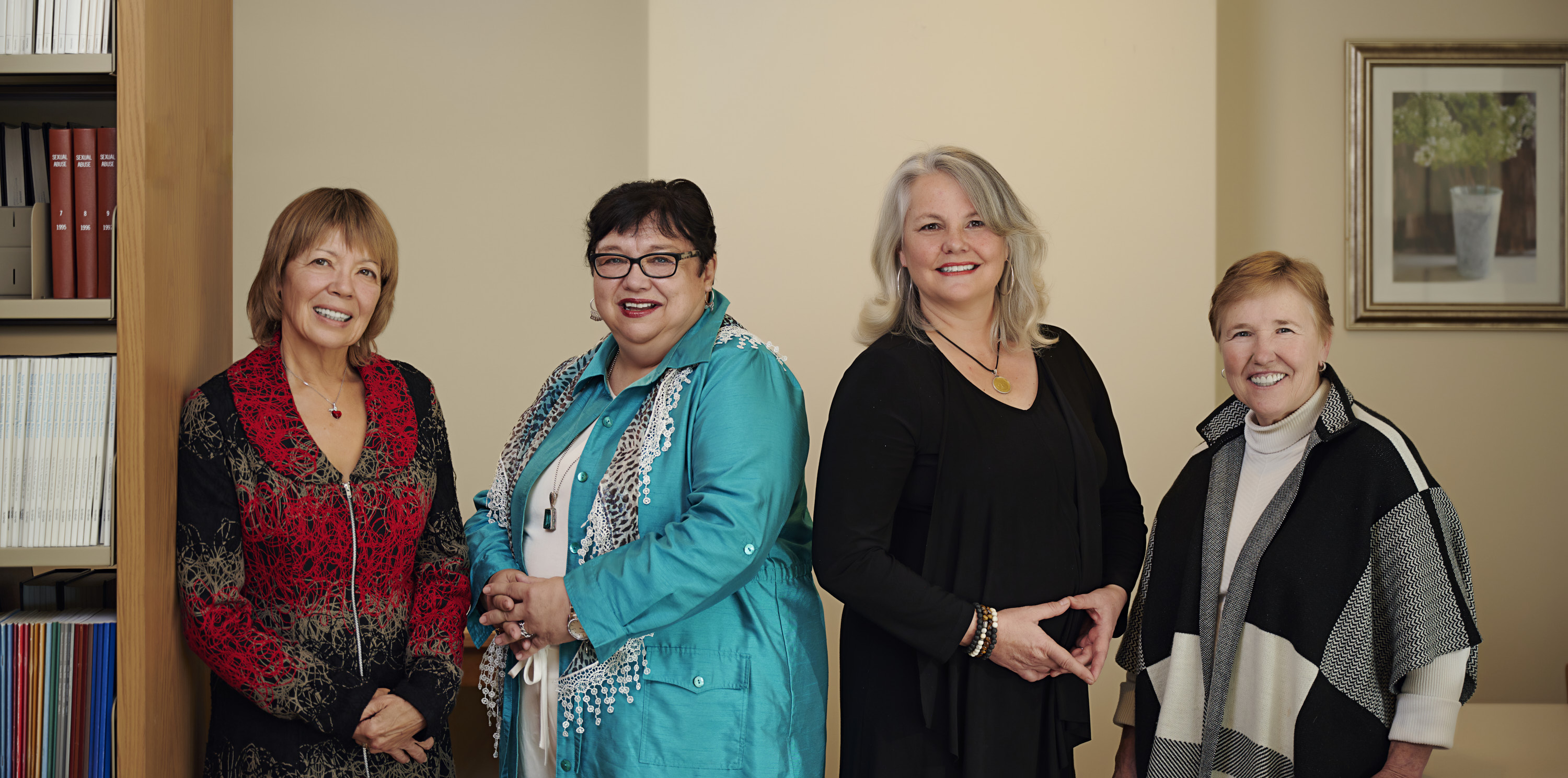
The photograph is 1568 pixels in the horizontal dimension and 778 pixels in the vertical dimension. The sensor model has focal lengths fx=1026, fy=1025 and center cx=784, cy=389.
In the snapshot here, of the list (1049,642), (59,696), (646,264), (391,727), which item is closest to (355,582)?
(391,727)

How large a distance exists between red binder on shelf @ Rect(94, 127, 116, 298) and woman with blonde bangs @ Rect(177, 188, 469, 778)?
0.21m

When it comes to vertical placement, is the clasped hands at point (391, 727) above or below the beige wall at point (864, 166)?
below

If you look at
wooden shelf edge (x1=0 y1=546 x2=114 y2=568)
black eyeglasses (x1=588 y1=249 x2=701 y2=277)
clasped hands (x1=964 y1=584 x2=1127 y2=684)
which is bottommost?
clasped hands (x1=964 y1=584 x2=1127 y2=684)

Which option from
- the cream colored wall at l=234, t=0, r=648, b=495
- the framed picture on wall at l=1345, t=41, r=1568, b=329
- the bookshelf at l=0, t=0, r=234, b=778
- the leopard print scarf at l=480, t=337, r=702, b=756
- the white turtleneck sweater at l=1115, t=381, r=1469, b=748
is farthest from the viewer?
the cream colored wall at l=234, t=0, r=648, b=495

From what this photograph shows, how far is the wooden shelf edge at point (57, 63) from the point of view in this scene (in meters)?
1.58

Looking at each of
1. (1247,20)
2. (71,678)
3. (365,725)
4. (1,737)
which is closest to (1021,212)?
(365,725)

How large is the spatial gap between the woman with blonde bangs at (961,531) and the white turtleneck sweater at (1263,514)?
227 millimetres

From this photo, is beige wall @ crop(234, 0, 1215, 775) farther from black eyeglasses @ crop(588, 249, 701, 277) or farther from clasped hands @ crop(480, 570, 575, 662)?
clasped hands @ crop(480, 570, 575, 662)

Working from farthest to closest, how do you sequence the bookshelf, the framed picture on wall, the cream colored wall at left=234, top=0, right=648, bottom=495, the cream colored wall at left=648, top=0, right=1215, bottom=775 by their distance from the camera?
1. the cream colored wall at left=234, top=0, right=648, bottom=495
2. the framed picture on wall
3. the cream colored wall at left=648, top=0, right=1215, bottom=775
4. the bookshelf

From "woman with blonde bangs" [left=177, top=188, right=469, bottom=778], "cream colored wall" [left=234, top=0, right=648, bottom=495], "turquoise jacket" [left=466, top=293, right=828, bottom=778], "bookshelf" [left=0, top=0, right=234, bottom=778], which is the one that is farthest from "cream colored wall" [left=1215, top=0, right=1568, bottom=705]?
"bookshelf" [left=0, top=0, right=234, bottom=778]

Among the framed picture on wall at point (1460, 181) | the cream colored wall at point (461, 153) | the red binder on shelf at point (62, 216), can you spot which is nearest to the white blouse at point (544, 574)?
the red binder on shelf at point (62, 216)

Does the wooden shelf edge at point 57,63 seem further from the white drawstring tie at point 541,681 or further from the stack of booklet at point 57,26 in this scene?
the white drawstring tie at point 541,681

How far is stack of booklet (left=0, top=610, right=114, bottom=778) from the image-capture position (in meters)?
1.61

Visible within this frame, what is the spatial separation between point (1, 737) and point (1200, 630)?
1.91 meters
